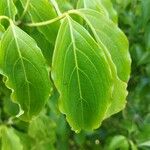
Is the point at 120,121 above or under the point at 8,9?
under

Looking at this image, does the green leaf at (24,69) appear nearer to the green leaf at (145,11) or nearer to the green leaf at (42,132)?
the green leaf at (42,132)

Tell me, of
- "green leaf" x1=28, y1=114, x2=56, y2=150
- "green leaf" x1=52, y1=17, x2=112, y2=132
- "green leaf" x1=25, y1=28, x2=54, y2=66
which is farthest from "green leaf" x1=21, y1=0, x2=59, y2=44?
"green leaf" x1=28, y1=114, x2=56, y2=150

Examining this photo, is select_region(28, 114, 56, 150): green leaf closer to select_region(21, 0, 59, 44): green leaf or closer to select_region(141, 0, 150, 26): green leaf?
select_region(141, 0, 150, 26): green leaf

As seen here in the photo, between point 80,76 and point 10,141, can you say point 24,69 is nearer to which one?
point 80,76

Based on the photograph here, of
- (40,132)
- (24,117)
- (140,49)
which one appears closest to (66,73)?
(24,117)

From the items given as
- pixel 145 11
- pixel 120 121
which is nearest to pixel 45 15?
pixel 145 11

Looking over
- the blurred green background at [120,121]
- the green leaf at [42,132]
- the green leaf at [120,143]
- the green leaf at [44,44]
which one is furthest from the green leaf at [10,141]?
the green leaf at [44,44]

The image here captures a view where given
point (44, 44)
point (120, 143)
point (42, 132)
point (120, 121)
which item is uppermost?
point (44, 44)
